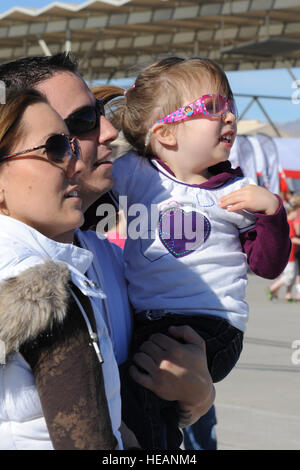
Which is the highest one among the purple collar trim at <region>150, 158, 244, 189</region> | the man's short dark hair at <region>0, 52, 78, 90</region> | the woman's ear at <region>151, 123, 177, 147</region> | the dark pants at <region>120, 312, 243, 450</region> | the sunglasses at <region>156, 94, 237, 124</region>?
the man's short dark hair at <region>0, 52, 78, 90</region>

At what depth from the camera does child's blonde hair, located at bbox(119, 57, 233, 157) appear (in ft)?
9.46

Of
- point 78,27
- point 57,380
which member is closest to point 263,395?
point 57,380

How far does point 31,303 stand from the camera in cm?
160

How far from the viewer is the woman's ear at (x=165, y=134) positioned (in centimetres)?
288

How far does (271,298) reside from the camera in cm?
1496

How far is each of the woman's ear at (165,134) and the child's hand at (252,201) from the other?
309mm

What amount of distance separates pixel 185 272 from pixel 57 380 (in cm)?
116

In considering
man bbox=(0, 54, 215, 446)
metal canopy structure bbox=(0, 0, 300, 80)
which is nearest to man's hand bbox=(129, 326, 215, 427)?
man bbox=(0, 54, 215, 446)

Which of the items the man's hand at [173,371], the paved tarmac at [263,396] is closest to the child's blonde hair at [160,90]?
the man's hand at [173,371]

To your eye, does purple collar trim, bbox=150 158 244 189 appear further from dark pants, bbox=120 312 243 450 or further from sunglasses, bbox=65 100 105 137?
sunglasses, bbox=65 100 105 137

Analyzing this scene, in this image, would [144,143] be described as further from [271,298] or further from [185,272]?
[271,298]

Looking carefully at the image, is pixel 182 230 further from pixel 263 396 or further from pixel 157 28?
pixel 157 28

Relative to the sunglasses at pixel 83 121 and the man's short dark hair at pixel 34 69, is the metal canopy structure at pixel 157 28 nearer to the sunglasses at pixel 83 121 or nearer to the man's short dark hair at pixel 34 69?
the man's short dark hair at pixel 34 69

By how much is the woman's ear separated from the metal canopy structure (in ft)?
44.5
